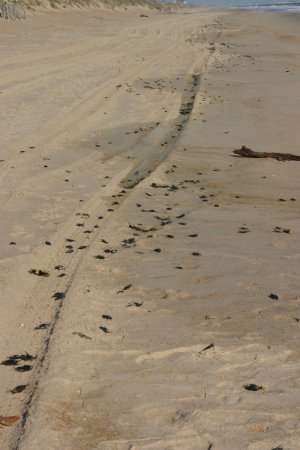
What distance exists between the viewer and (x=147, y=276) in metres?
4.62

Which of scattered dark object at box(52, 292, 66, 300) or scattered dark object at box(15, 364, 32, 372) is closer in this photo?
scattered dark object at box(15, 364, 32, 372)

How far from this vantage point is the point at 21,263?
478 centimetres

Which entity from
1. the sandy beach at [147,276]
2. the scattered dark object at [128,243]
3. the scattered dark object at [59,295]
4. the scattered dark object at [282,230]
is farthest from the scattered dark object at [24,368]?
the scattered dark object at [282,230]

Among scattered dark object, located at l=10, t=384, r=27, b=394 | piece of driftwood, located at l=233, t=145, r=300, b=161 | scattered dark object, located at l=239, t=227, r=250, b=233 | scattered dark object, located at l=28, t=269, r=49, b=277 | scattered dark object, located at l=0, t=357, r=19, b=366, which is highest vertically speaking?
piece of driftwood, located at l=233, t=145, r=300, b=161

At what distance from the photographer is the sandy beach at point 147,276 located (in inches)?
120

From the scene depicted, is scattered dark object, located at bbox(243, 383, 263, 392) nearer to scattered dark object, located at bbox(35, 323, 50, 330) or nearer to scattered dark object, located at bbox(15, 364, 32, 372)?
scattered dark object, located at bbox(15, 364, 32, 372)

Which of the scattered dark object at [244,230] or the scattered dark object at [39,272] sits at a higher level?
Result: the scattered dark object at [39,272]

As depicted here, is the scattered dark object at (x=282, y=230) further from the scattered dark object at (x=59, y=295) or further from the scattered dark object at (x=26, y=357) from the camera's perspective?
the scattered dark object at (x=26, y=357)

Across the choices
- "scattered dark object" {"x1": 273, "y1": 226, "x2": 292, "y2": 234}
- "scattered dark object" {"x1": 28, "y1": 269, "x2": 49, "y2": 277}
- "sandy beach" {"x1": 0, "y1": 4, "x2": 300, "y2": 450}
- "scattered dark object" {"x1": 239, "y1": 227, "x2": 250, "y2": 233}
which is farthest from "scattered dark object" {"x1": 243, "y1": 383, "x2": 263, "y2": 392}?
"scattered dark object" {"x1": 273, "y1": 226, "x2": 292, "y2": 234}

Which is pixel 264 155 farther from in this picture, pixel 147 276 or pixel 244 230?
pixel 147 276

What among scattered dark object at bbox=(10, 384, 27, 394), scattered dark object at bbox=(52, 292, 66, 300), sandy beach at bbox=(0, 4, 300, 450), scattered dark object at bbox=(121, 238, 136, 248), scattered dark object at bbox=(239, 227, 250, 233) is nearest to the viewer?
sandy beach at bbox=(0, 4, 300, 450)

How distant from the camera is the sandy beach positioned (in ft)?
10.0

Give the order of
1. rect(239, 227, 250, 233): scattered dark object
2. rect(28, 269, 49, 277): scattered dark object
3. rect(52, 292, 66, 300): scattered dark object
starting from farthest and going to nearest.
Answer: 1. rect(239, 227, 250, 233): scattered dark object
2. rect(28, 269, 49, 277): scattered dark object
3. rect(52, 292, 66, 300): scattered dark object

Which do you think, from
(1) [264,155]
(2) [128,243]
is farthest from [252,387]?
(1) [264,155]
